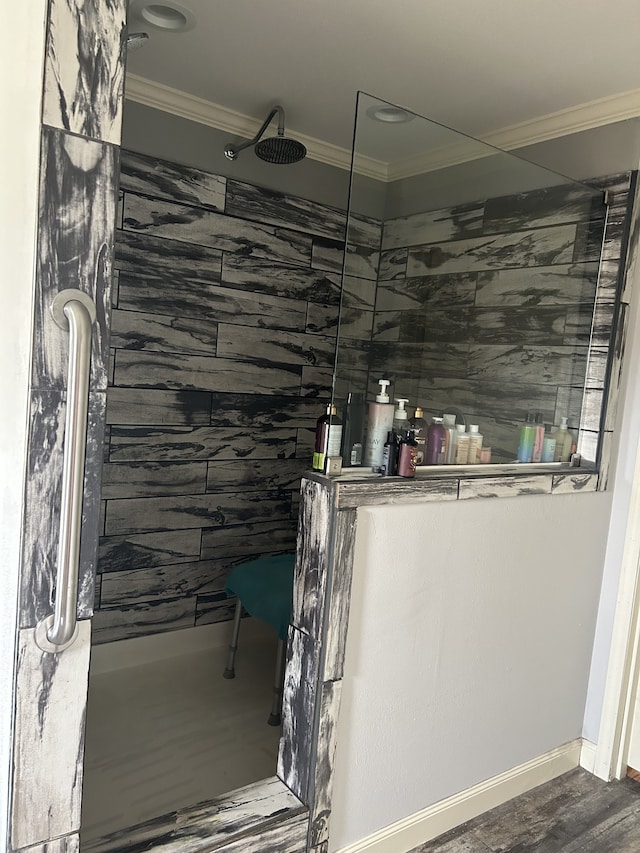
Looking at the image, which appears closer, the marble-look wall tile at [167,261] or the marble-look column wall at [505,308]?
the marble-look column wall at [505,308]

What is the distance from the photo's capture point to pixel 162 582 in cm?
275

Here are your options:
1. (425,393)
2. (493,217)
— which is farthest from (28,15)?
(493,217)

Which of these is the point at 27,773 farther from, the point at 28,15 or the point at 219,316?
the point at 219,316

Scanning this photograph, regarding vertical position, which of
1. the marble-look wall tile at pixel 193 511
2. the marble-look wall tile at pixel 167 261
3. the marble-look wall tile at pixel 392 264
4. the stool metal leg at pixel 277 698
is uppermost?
the marble-look wall tile at pixel 167 261

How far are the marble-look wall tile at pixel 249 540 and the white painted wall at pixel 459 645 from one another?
4.13 ft

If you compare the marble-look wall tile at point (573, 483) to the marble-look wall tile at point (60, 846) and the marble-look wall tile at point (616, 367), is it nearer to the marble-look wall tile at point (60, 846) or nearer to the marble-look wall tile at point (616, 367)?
the marble-look wall tile at point (616, 367)

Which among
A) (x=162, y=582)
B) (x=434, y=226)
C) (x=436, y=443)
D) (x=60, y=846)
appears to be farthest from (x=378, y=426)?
(x=162, y=582)

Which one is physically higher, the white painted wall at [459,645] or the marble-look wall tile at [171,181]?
the marble-look wall tile at [171,181]

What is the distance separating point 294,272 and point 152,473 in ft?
3.48

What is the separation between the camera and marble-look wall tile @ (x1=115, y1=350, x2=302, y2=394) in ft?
8.38

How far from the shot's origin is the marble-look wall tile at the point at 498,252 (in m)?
1.87

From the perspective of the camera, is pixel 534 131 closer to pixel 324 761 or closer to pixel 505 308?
pixel 505 308

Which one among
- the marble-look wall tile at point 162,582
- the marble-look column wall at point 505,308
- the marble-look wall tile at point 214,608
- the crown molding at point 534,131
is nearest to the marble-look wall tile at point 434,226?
the marble-look column wall at point 505,308

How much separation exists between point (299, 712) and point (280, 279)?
72.1 inches
